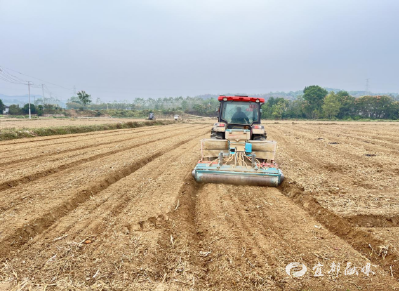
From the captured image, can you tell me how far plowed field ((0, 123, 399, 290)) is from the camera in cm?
280

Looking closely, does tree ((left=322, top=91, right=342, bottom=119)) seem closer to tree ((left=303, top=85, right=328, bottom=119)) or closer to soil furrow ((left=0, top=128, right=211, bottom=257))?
tree ((left=303, top=85, right=328, bottom=119))

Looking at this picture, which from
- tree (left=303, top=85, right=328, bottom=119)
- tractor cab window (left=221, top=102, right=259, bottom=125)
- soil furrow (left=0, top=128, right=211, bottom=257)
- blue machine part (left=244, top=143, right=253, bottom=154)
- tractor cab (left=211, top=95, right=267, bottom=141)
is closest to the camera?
soil furrow (left=0, top=128, right=211, bottom=257)

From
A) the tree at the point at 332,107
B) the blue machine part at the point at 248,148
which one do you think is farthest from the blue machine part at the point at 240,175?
the tree at the point at 332,107

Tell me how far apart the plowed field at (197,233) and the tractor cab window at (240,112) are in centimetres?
223

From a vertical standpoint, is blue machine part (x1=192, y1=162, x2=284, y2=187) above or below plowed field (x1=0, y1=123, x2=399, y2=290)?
above

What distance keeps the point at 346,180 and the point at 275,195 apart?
5.49ft

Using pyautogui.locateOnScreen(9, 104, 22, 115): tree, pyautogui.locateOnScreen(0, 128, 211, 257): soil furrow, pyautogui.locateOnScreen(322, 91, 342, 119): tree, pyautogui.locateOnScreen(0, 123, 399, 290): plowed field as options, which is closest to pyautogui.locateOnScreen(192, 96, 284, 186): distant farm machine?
pyautogui.locateOnScreen(0, 123, 399, 290): plowed field

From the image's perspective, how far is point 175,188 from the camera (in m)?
6.09

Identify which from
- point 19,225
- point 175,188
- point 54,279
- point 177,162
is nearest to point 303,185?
point 175,188

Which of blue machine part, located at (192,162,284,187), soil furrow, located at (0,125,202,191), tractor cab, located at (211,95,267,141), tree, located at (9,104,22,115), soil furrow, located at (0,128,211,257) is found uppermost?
tree, located at (9,104,22,115)

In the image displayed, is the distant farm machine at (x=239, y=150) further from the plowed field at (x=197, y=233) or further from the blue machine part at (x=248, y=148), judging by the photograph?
the plowed field at (x=197, y=233)

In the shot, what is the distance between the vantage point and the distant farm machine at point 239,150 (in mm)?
6199

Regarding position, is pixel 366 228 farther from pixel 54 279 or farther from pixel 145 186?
pixel 145 186

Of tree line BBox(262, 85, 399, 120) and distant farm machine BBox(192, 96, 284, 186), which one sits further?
tree line BBox(262, 85, 399, 120)
